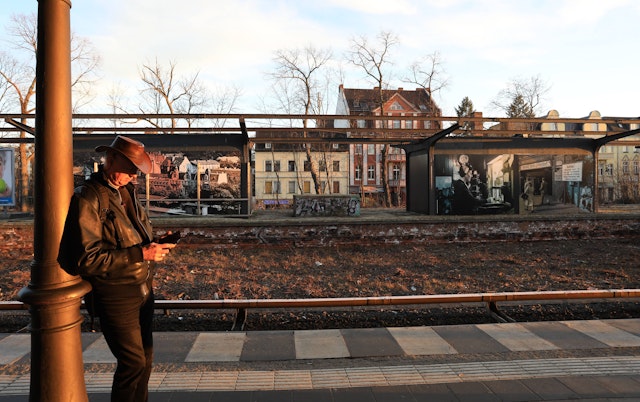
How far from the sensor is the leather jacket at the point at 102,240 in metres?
2.25

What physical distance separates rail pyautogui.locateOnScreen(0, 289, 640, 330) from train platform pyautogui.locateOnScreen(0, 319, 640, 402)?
0.68 m

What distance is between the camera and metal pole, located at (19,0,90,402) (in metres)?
2.18

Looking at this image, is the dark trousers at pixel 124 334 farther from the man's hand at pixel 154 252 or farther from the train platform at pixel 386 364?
the train platform at pixel 386 364

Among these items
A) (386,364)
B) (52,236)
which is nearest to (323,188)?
(386,364)

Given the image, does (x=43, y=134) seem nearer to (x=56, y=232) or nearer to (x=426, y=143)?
(x=56, y=232)

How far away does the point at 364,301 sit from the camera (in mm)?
5789

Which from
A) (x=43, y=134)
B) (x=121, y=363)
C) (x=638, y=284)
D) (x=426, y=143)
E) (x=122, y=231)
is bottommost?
(x=638, y=284)

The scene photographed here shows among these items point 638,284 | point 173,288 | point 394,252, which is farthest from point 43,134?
point 394,252

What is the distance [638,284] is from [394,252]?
5.77m

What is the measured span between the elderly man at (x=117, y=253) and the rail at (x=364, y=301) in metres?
3.08

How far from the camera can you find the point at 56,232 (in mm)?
2227

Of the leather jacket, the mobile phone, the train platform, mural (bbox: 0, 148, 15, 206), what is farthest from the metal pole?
mural (bbox: 0, 148, 15, 206)

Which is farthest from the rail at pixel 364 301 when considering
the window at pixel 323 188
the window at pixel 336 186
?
the window at pixel 336 186

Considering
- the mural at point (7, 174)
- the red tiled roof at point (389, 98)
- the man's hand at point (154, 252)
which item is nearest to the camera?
the man's hand at point (154, 252)
